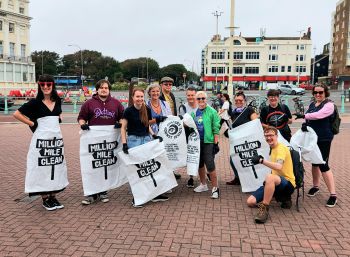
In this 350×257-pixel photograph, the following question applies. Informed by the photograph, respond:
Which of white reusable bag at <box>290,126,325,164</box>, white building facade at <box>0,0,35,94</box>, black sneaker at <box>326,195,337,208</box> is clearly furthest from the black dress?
white building facade at <box>0,0,35,94</box>

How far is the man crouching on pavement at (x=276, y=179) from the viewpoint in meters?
4.93

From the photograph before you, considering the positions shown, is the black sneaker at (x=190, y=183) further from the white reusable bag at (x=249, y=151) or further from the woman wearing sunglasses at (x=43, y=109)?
the woman wearing sunglasses at (x=43, y=109)

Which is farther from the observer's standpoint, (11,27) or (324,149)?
(11,27)

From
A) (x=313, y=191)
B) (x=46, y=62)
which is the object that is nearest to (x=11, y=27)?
(x=46, y=62)

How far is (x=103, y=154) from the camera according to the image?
5.62 m

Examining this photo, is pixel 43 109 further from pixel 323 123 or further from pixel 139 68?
pixel 139 68

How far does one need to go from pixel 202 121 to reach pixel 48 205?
2602mm

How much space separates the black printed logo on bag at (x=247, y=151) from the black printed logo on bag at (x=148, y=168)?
133 centimetres

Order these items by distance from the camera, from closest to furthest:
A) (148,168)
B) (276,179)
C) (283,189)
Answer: (276,179)
(283,189)
(148,168)

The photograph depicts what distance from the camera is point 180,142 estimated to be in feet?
19.6

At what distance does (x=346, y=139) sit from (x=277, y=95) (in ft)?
24.4

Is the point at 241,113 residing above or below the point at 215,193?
above

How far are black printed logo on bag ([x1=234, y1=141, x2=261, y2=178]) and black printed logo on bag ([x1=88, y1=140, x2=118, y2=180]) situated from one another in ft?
6.41

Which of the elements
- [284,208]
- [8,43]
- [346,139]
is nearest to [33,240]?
[284,208]
